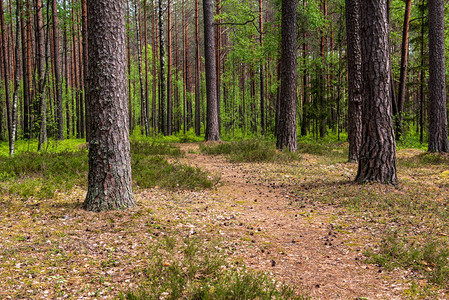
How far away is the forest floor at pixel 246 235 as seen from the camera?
3270 millimetres

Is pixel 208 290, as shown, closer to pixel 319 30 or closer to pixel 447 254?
pixel 447 254

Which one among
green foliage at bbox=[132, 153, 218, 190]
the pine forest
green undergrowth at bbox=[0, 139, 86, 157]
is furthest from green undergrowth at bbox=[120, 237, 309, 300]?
green undergrowth at bbox=[0, 139, 86, 157]

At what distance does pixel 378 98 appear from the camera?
7105mm

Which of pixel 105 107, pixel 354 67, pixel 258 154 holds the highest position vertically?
pixel 354 67

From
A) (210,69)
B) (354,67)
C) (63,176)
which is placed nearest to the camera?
(63,176)

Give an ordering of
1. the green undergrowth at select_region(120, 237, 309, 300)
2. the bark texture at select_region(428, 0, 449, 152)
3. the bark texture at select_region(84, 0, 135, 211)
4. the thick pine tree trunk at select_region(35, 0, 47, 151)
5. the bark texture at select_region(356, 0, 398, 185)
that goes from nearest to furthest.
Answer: the green undergrowth at select_region(120, 237, 309, 300) < the bark texture at select_region(84, 0, 135, 211) < the bark texture at select_region(356, 0, 398, 185) < the thick pine tree trunk at select_region(35, 0, 47, 151) < the bark texture at select_region(428, 0, 449, 152)

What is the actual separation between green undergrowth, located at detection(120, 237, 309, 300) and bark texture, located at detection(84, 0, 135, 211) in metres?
1.65

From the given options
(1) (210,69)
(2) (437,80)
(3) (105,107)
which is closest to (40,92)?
(1) (210,69)

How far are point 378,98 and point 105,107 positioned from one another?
620 centimetres

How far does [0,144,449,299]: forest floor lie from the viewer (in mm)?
3270

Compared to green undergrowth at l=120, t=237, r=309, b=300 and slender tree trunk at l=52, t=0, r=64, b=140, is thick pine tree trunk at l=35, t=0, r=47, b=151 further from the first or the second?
green undergrowth at l=120, t=237, r=309, b=300

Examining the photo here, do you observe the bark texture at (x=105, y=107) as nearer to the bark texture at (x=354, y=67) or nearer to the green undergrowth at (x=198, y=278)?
the green undergrowth at (x=198, y=278)

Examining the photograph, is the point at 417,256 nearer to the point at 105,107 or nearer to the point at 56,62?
the point at 105,107

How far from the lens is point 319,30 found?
68.1 ft
